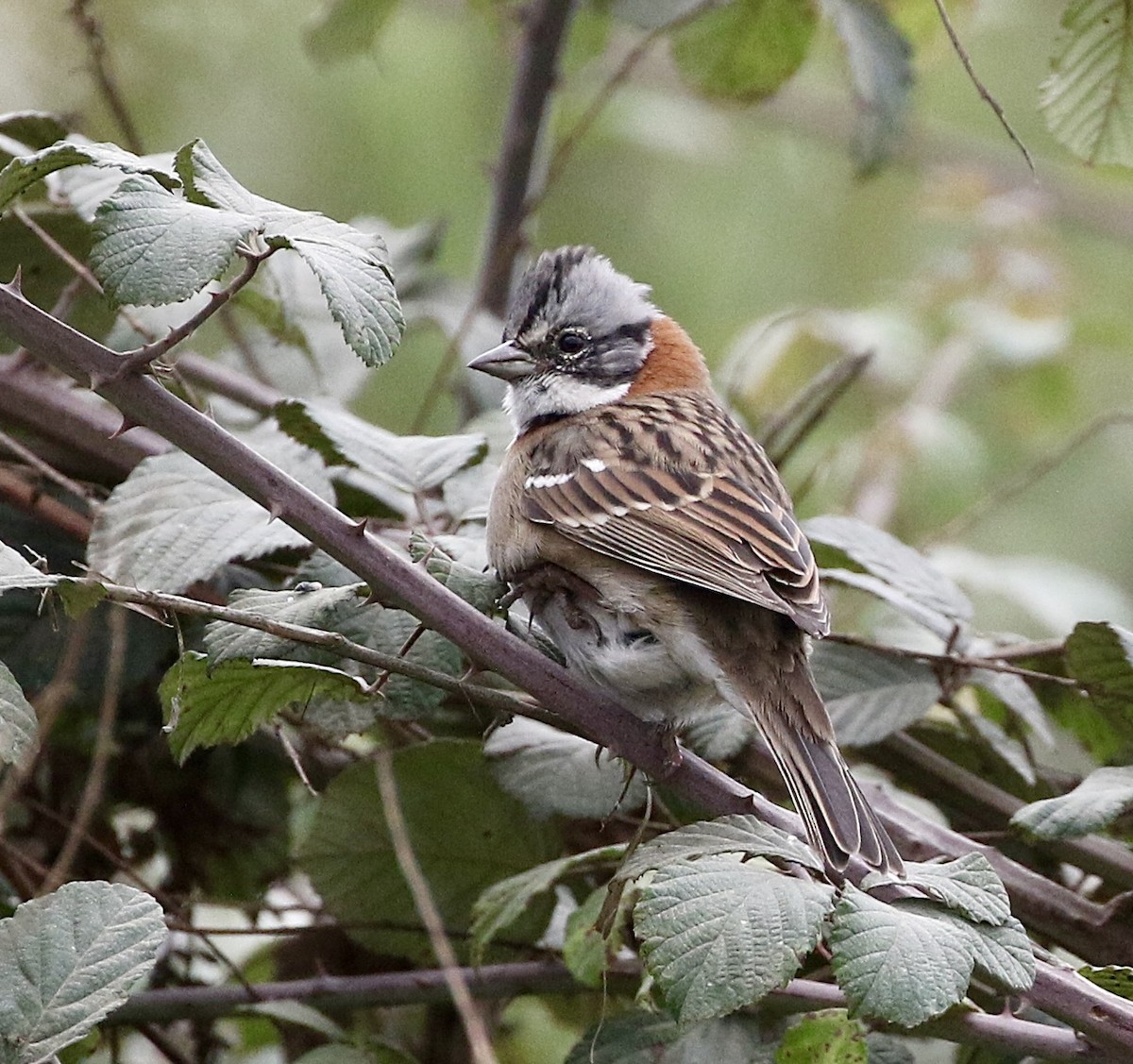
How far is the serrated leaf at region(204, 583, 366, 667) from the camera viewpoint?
5.27 feet

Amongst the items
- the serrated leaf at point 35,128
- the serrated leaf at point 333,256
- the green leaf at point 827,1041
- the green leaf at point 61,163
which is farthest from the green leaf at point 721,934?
the serrated leaf at point 35,128

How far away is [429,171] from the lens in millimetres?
4539

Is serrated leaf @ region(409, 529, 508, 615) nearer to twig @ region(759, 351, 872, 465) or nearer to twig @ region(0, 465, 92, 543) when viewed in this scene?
twig @ region(0, 465, 92, 543)

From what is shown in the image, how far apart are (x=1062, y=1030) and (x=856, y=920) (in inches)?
12.5

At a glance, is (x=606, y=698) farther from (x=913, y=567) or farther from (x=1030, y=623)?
(x=1030, y=623)

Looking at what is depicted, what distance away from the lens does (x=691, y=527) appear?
7.48ft

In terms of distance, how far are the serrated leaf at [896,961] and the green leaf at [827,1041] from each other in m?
0.25

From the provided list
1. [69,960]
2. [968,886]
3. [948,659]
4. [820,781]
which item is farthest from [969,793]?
[69,960]

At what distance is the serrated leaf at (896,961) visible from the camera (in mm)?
1346

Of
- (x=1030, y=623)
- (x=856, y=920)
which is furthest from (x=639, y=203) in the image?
(x=856, y=920)

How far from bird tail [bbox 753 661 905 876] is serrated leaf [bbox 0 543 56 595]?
2.76ft

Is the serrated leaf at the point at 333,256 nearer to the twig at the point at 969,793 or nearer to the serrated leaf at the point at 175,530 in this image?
the serrated leaf at the point at 175,530

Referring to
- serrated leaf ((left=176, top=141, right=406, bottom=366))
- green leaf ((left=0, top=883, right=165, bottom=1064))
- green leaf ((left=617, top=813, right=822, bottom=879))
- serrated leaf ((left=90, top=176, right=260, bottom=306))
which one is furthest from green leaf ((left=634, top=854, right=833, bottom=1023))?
serrated leaf ((left=90, top=176, right=260, bottom=306))

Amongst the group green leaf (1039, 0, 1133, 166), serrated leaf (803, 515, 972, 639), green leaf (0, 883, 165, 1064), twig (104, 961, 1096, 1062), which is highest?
green leaf (1039, 0, 1133, 166)
